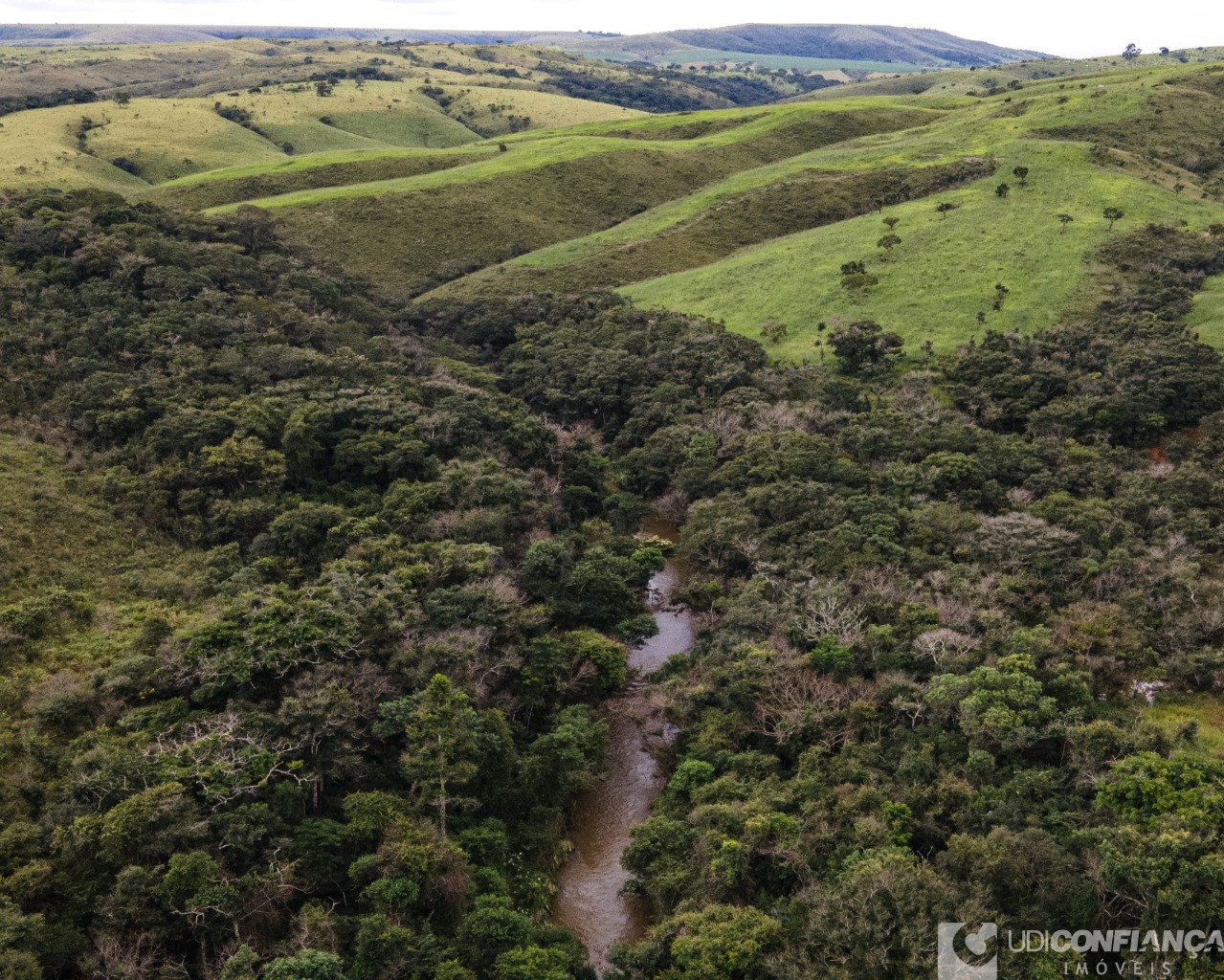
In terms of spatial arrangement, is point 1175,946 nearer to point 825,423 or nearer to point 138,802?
point 138,802

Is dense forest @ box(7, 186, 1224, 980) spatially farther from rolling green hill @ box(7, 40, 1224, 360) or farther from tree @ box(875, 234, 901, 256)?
tree @ box(875, 234, 901, 256)

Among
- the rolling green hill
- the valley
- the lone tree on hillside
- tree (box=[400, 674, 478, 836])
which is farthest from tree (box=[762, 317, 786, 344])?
tree (box=[400, 674, 478, 836])

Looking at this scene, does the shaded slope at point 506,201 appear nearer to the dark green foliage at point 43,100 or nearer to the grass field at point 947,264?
the grass field at point 947,264

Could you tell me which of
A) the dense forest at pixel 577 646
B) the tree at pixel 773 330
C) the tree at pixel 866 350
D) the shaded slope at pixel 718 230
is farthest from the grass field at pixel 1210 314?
the shaded slope at pixel 718 230

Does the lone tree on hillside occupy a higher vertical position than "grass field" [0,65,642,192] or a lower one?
lower

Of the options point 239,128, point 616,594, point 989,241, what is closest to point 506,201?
point 989,241

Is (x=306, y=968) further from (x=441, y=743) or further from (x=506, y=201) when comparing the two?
(x=506, y=201)

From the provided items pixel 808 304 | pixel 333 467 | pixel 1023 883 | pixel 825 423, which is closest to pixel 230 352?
pixel 333 467
